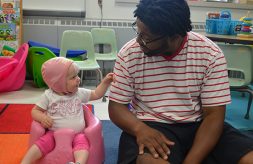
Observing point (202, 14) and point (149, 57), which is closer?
point (149, 57)

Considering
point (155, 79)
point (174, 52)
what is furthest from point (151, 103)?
point (174, 52)

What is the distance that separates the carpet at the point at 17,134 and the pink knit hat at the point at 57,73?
53 centimetres

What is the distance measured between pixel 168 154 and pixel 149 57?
0.40m

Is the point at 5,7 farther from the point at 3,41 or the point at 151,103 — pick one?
the point at 151,103

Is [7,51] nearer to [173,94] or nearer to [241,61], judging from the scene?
[241,61]

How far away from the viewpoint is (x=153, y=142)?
1156 millimetres

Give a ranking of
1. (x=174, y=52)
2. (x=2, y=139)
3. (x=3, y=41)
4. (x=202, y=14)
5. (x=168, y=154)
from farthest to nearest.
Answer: (x=202, y=14)
(x=3, y=41)
(x=2, y=139)
(x=174, y=52)
(x=168, y=154)

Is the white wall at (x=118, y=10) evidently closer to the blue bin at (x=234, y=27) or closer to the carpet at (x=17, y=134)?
the blue bin at (x=234, y=27)

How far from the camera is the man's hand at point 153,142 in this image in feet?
3.73

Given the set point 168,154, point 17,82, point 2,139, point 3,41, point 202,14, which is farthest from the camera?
point 202,14

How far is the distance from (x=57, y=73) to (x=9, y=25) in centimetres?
220

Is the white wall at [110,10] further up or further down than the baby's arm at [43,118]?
further up

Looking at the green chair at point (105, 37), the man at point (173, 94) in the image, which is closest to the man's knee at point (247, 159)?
the man at point (173, 94)

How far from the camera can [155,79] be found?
50.3 inches
